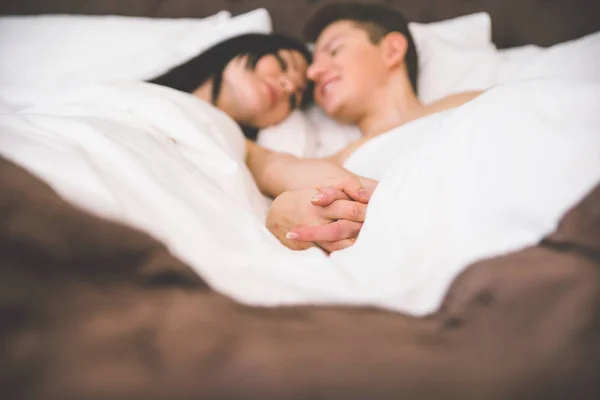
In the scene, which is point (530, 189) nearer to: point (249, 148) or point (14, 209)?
point (14, 209)

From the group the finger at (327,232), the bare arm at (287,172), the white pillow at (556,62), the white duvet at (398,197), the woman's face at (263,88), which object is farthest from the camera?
the woman's face at (263,88)

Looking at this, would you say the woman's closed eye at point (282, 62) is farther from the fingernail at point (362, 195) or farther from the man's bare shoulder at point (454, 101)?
the fingernail at point (362, 195)

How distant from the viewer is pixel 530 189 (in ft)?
Result: 1.27

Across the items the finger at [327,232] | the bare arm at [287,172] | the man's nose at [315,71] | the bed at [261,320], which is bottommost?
the bare arm at [287,172]

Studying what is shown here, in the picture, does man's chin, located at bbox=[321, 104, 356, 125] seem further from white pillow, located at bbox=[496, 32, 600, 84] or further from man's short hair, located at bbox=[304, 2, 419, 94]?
white pillow, located at bbox=[496, 32, 600, 84]

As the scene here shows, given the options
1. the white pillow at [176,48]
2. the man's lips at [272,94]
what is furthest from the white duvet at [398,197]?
the white pillow at [176,48]

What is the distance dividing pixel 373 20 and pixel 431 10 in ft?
0.69

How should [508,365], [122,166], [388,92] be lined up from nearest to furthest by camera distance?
[508,365], [122,166], [388,92]

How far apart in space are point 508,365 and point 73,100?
84 centimetres

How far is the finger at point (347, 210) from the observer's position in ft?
1.86

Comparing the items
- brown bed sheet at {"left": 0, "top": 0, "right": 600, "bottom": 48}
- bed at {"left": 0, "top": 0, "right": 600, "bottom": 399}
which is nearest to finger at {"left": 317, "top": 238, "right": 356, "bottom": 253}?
bed at {"left": 0, "top": 0, "right": 600, "bottom": 399}

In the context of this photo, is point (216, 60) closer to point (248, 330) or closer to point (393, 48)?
point (393, 48)

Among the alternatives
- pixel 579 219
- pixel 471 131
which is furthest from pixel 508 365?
pixel 471 131

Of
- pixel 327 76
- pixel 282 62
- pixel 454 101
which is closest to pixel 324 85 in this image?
pixel 327 76
